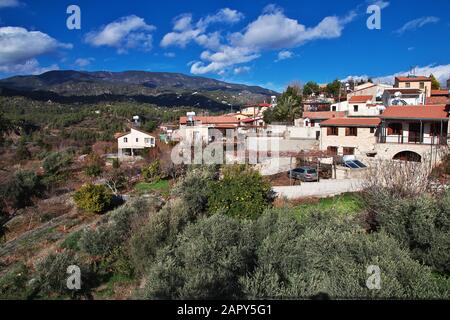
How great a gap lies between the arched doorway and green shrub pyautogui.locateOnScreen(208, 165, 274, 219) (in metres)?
13.9

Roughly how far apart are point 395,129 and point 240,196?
17777mm

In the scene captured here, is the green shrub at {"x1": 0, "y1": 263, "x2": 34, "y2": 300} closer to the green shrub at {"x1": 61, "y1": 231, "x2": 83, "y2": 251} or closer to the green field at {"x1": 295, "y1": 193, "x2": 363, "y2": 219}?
the green shrub at {"x1": 61, "y1": 231, "x2": 83, "y2": 251}

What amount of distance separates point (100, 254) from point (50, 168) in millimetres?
31317

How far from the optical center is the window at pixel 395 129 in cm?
2700

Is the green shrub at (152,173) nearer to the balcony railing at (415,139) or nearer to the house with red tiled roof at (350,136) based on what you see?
the house with red tiled roof at (350,136)

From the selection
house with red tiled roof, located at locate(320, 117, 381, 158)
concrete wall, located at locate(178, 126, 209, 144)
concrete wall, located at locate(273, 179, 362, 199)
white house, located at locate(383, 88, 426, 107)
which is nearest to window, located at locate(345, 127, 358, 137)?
house with red tiled roof, located at locate(320, 117, 381, 158)

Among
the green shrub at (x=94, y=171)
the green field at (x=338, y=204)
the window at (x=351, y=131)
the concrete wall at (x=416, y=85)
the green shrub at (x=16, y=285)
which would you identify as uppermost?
the concrete wall at (x=416, y=85)

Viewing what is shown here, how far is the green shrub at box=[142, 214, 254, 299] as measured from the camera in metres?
6.35

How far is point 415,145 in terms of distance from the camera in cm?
2453

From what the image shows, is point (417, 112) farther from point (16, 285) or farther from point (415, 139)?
point (16, 285)

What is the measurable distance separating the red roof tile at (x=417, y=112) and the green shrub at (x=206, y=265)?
21035 mm

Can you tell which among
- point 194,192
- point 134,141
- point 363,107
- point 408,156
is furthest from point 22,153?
point 408,156

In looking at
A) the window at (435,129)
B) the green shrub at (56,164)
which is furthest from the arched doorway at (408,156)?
the green shrub at (56,164)
